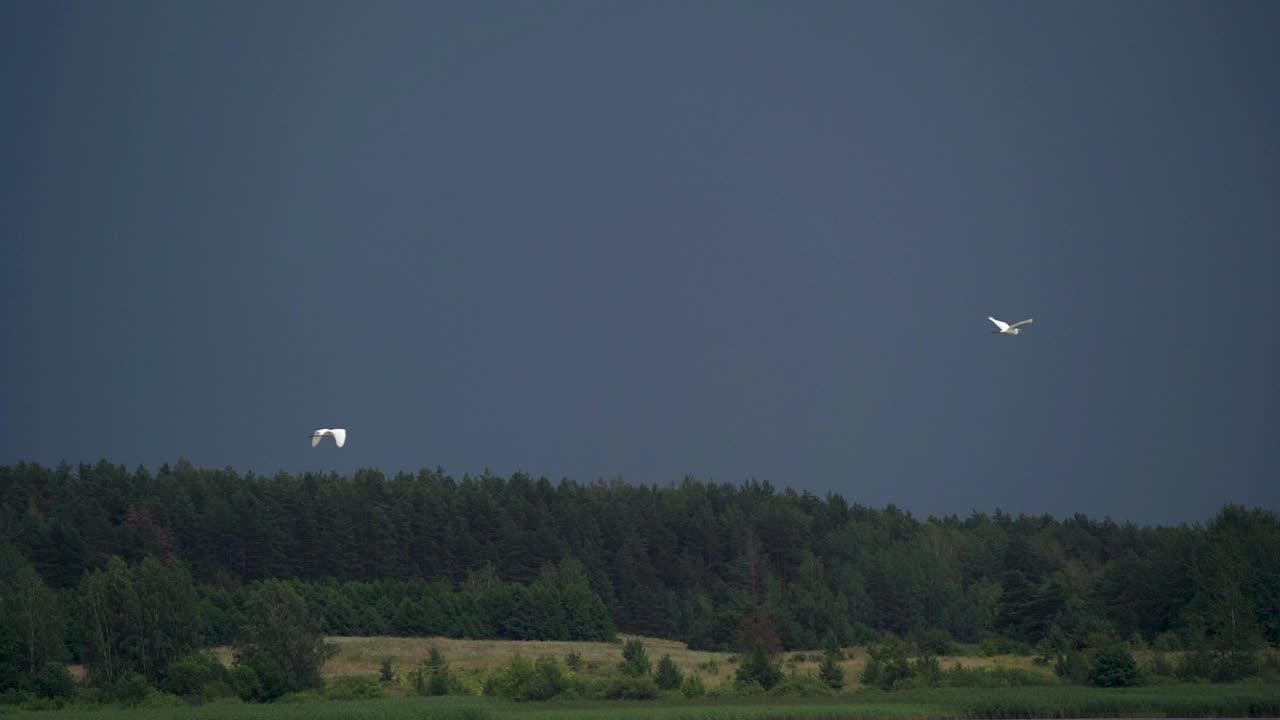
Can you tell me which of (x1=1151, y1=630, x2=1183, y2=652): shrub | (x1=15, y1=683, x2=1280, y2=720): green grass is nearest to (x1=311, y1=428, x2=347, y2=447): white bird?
(x1=15, y1=683, x2=1280, y2=720): green grass

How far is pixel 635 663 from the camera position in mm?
84312

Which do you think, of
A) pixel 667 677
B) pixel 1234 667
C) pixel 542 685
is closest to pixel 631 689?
pixel 667 677

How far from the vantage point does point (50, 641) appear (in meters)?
81.2

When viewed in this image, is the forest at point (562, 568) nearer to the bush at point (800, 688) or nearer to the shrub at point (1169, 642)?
the shrub at point (1169, 642)

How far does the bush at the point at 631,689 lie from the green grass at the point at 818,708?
2.13 metres

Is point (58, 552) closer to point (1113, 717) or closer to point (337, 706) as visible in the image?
point (337, 706)

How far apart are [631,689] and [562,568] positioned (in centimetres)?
5673

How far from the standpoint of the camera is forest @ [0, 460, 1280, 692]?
292 feet

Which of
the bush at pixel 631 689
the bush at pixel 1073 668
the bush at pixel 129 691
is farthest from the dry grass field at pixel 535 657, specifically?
the bush at pixel 129 691

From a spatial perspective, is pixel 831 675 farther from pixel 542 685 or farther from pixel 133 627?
pixel 133 627

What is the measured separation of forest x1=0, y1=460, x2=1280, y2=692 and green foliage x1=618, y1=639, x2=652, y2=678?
56.4 ft

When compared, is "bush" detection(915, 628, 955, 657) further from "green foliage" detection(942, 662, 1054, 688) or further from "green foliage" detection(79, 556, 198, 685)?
"green foliage" detection(79, 556, 198, 685)

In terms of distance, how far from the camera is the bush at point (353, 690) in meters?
75.6

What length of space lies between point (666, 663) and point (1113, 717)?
23156 millimetres
